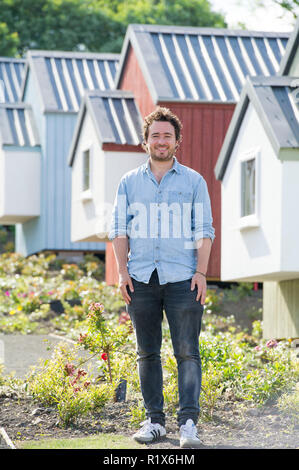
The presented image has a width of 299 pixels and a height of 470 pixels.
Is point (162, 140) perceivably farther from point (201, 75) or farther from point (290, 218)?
point (201, 75)

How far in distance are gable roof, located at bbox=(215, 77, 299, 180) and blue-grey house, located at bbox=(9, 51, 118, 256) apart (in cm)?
1130

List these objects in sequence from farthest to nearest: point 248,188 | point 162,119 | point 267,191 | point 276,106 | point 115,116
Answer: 1. point 115,116
2. point 248,188
3. point 267,191
4. point 276,106
5. point 162,119

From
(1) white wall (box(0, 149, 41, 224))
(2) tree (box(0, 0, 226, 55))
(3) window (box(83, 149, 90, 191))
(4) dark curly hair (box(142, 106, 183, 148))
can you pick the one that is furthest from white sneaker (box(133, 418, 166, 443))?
(2) tree (box(0, 0, 226, 55))

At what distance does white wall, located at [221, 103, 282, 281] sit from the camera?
41.6 ft

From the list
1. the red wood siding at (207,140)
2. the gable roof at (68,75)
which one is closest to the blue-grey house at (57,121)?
the gable roof at (68,75)

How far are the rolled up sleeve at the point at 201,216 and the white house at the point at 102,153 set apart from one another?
38.3 feet

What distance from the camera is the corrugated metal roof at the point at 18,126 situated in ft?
81.4

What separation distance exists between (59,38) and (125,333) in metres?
32.9

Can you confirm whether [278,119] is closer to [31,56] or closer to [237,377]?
[237,377]

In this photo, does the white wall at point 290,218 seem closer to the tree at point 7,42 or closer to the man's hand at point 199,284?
the man's hand at point 199,284

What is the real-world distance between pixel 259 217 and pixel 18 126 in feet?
44.9

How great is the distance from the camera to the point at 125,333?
26.9 ft

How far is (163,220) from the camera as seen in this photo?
636cm

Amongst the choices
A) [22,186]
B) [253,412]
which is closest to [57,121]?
[22,186]
